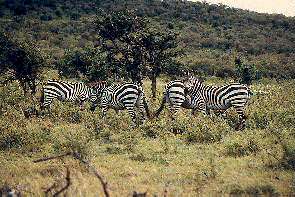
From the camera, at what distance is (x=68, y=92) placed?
18562 mm

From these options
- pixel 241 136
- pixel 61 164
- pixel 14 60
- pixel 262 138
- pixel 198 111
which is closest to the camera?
pixel 61 164

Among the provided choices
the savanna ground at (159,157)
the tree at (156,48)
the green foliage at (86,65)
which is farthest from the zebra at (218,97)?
the green foliage at (86,65)

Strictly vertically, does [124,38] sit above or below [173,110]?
above

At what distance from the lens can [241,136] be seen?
12492mm

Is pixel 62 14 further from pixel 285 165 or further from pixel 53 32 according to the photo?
pixel 285 165

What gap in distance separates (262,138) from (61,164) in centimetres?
538

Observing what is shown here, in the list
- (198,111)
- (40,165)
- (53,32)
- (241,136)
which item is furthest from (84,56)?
(53,32)

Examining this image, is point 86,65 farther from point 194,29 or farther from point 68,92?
point 194,29

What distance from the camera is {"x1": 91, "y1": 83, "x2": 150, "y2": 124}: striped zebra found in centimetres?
1534

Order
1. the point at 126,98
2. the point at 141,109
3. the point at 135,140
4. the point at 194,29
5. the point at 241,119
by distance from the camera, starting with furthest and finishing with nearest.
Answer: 1. the point at 194,29
2. the point at 141,109
3. the point at 126,98
4. the point at 241,119
5. the point at 135,140

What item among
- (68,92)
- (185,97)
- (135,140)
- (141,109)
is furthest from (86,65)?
(135,140)

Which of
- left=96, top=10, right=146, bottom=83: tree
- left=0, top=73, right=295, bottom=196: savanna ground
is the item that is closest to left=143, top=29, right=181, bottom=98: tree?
left=96, top=10, right=146, bottom=83: tree

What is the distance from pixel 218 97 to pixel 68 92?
6933 millimetres

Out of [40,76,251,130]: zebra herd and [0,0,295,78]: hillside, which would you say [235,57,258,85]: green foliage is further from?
[40,76,251,130]: zebra herd
